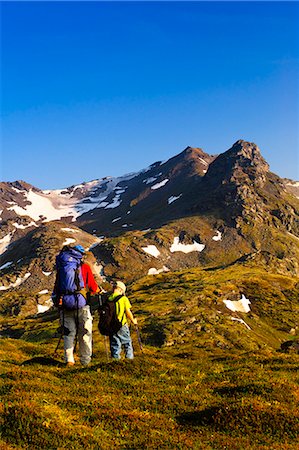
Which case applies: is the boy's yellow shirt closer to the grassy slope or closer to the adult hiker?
the adult hiker

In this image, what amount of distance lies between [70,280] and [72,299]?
35.1 inches

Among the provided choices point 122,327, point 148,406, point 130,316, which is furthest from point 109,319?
point 148,406

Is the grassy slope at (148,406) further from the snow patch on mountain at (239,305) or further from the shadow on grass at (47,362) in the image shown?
the snow patch on mountain at (239,305)

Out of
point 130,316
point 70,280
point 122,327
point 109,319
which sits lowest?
point 122,327

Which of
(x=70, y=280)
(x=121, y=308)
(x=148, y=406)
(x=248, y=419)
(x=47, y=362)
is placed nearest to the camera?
(x=248, y=419)

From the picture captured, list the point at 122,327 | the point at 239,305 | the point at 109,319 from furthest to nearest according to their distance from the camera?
the point at 239,305
the point at 122,327
the point at 109,319

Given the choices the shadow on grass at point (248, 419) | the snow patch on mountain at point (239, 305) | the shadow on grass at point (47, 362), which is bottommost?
the shadow on grass at point (248, 419)

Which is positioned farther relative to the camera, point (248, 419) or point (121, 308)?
point (121, 308)

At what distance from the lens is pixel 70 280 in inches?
764

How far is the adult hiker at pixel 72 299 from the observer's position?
757 inches

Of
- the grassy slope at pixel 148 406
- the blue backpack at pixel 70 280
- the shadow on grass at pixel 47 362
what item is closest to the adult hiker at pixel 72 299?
the blue backpack at pixel 70 280

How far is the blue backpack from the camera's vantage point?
62.9 feet

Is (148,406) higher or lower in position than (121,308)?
lower

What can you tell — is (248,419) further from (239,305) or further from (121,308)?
(239,305)
